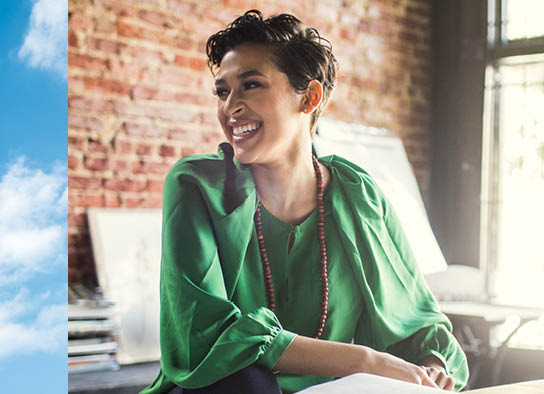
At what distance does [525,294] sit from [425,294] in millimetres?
2233

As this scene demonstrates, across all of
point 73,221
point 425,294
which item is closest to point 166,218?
point 425,294

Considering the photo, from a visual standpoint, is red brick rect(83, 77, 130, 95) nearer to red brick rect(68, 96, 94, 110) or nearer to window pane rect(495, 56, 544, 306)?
red brick rect(68, 96, 94, 110)

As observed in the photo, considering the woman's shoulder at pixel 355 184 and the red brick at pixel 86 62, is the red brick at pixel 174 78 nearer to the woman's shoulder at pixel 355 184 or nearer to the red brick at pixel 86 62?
the red brick at pixel 86 62

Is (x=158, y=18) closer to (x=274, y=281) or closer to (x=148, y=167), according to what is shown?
(x=148, y=167)

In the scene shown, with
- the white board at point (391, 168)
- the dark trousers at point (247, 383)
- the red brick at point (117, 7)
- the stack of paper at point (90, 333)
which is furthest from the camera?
the white board at point (391, 168)

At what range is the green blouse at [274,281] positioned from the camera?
1.44 m

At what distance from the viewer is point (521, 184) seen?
3.94m

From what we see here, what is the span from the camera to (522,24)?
3977 mm

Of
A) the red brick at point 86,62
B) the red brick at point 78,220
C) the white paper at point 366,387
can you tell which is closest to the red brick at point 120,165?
the red brick at point 78,220

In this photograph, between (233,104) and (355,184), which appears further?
(355,184)

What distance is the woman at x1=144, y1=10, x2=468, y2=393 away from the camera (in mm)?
1445

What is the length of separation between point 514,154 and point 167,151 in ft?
6.42

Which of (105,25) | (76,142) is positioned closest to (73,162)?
(76,142)

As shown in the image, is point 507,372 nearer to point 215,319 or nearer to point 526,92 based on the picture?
point 526,92
